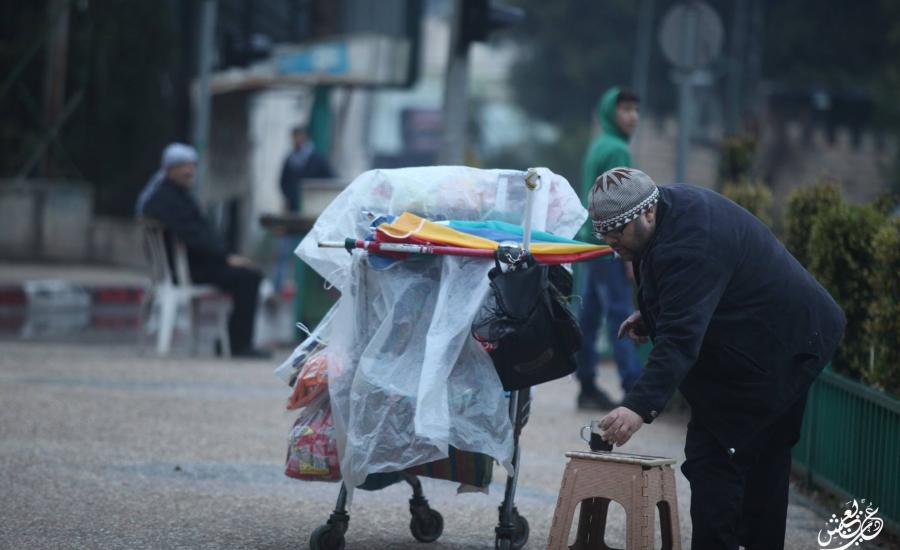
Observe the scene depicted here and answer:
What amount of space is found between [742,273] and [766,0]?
46177 mm

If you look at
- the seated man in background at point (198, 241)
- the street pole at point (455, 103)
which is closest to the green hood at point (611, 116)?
the street pole at point (455, 103)

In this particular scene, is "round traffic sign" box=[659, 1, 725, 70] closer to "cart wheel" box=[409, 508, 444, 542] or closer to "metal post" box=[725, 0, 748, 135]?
"cart wheel" box=[409, 508, 444, 542]

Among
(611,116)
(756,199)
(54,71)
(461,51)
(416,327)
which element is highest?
(461,51)

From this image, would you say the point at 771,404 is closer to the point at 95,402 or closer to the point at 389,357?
the point at 389,357

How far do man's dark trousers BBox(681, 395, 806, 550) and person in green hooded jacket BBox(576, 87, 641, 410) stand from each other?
4181 millimetres

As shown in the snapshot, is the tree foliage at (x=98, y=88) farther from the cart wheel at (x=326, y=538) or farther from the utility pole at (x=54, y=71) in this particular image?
the cart wheel at (x=326, y=538)

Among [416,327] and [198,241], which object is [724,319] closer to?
[416,327]

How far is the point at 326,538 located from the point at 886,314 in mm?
2653

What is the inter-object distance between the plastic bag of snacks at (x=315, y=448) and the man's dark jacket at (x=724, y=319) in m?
1.32

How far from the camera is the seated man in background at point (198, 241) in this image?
11625mm

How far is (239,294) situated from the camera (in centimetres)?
1221

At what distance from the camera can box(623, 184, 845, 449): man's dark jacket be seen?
4.61 meters

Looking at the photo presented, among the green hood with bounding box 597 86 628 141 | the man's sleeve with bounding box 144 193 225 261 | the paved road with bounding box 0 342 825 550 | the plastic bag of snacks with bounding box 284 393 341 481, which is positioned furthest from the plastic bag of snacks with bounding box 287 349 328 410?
the man's sleeve with bounding box 144 193 225 261

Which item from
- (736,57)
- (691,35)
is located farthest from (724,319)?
(736,57)
